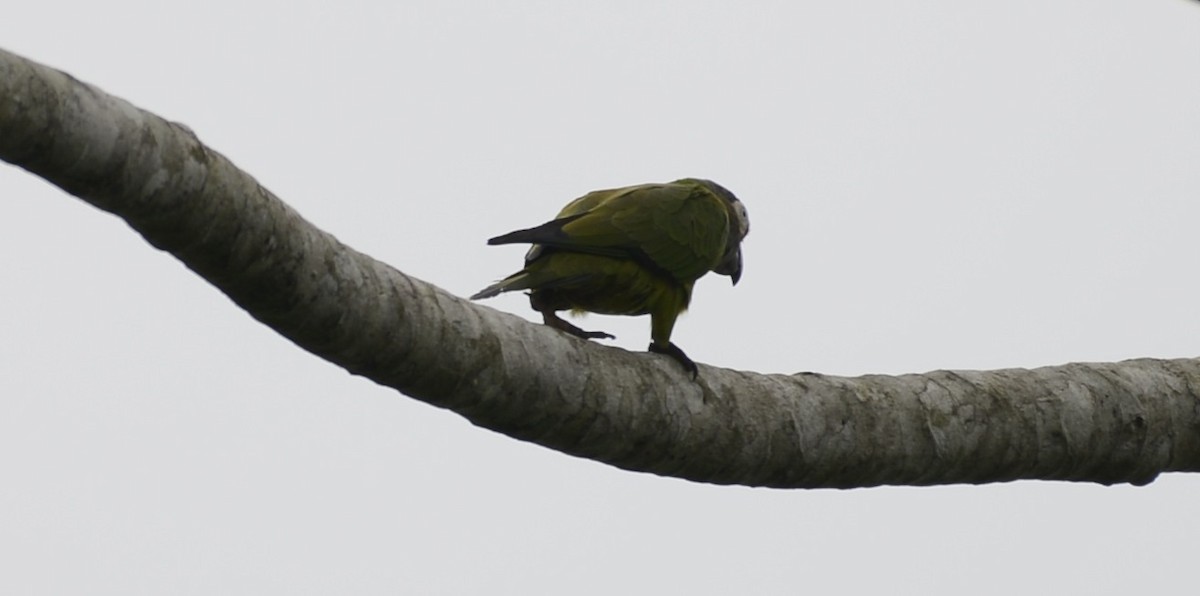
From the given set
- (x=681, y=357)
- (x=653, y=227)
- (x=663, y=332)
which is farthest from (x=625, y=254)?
(x=681, y=357)

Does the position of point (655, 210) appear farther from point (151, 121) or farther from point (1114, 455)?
point (151, 121)

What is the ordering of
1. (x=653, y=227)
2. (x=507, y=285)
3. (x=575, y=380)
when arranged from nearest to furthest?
(x=575, y=380)
(x=507, y=285)
(x=653, y=227)

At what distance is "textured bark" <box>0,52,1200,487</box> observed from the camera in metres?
2.89

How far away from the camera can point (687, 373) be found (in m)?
4.19

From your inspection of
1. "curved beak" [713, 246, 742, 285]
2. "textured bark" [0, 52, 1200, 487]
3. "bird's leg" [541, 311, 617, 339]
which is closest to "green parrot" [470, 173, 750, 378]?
"bird's leg" [541, 311, 617, 339]

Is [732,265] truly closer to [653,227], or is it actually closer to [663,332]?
[653,227]

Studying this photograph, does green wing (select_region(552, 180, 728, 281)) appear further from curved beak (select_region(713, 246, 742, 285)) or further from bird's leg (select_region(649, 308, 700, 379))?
curved beak (select_region(713, 246, 742, 285))

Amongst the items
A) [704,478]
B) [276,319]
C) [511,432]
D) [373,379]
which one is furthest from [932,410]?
[276,319]

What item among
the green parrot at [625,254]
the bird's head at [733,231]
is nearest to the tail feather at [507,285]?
the green parrot at [625,254]

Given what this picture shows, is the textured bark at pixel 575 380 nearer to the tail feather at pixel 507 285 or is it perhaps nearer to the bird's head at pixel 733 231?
the tail feather at pixel 507 285

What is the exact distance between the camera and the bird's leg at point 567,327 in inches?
191

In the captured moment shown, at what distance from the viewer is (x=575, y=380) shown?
3826 millimetres

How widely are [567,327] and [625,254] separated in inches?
13.7

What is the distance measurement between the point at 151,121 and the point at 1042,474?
2764 millimetres
